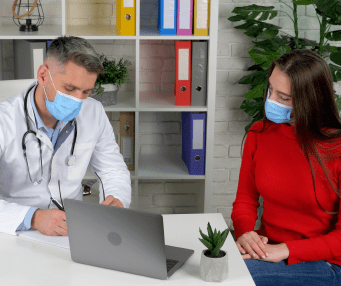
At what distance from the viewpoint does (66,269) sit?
3.97ft

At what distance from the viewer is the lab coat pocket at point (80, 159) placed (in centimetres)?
180

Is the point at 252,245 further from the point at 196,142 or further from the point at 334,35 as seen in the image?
the point at 334,35

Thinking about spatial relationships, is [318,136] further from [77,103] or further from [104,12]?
[104,12]

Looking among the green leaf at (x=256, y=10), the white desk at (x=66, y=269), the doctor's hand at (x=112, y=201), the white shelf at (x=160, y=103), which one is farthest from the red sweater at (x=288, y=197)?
the green leaf at (x=256, y=10)

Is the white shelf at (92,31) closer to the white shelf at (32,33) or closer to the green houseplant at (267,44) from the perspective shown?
the white shelf at (32,33)

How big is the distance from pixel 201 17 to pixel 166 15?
18 cm

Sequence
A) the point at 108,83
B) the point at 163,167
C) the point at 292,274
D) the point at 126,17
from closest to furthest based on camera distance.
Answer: the point at 292,274, the point at 126,17, the point at 108,83, the point at 163,167

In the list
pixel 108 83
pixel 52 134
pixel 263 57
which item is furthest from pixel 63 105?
pixel 263 57

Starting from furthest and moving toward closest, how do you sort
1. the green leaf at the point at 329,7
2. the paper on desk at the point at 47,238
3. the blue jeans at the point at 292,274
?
the green leaf at the point at 329,7 → the blue jeans at the point at 292,274 → the paper on desk at the point at 47,238

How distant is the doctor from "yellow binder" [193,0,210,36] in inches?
33.6

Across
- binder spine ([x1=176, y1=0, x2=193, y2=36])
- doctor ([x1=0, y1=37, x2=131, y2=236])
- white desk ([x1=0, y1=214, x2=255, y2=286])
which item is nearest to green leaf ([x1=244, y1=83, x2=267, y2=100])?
binder spine ([x1=176, y1=0, x2=193, y2=36])

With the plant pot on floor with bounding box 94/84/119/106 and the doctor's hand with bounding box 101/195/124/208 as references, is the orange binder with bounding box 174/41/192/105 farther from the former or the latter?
the doctor's hand with bounding box 101/195/124/208

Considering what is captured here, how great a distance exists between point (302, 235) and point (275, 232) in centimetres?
10

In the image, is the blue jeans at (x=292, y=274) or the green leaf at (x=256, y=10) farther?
the green leaf at (x=256, y=10)
